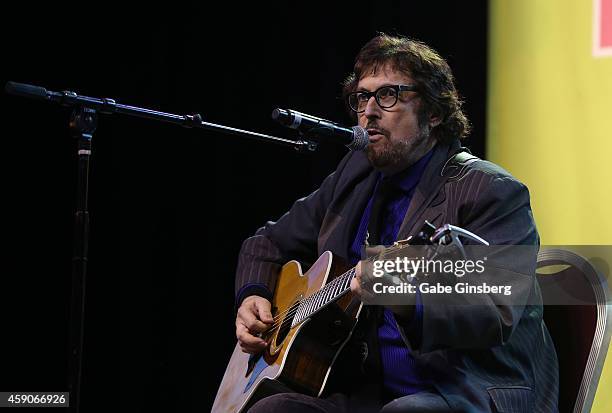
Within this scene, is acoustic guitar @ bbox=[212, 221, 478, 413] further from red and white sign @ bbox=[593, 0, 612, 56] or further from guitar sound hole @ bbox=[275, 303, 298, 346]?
red and white sign @ bbox=[593, 0, 612, 56]

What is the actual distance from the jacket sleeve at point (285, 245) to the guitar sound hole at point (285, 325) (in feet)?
0.95

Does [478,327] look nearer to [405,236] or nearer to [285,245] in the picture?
[405,236]

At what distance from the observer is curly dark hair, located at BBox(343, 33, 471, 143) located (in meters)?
2.62

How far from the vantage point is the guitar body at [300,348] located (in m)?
2.32

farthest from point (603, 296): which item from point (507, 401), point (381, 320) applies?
point (381, 320)

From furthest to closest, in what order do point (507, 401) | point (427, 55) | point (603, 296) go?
point (427, 55)
point (603, 296)
point (507, 401)

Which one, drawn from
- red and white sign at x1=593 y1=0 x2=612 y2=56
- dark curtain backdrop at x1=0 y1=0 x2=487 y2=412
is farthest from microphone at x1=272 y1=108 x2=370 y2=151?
dark curtain backdrop at x1=0 y1=0 x2=487 y2=412

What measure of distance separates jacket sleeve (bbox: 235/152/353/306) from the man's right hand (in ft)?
0.28

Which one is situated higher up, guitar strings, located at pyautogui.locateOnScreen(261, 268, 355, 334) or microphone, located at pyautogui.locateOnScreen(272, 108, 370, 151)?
microphone, located at pyautogui.locateOnScreen(272, 108, 370, 151)

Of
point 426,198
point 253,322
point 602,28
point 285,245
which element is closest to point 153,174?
point 285,245

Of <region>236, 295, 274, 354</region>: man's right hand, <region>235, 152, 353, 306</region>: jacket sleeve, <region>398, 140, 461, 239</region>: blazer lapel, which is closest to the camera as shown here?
<region>398, 140, 461, 239</region>: blazer lapel

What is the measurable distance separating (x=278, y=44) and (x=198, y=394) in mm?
1614

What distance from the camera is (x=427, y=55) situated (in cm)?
267

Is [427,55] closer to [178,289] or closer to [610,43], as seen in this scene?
[610,43]
